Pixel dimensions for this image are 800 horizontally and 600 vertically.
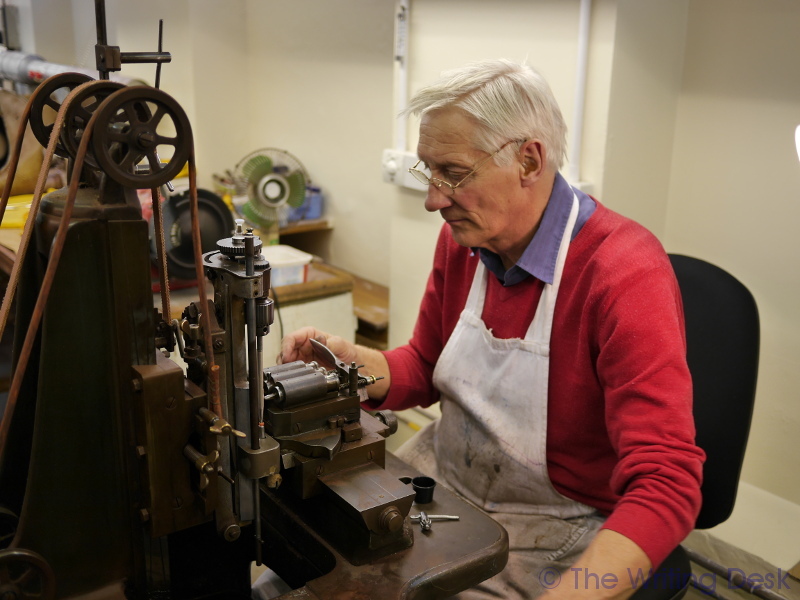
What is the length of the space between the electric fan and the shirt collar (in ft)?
6.44

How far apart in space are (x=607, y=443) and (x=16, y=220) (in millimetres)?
1521

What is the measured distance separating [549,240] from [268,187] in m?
2.08

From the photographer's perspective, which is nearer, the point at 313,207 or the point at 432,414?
the point at 432,414

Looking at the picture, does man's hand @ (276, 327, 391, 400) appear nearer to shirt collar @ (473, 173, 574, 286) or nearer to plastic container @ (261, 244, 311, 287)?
shirt collar @ (473, 173, 574, 286)

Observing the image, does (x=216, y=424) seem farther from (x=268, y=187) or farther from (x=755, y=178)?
(x=268, y=187)

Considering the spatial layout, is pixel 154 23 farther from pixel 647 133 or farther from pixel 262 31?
pixel 262 31

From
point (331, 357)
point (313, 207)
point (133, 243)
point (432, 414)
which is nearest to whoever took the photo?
point (133, 243)

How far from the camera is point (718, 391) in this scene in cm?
155

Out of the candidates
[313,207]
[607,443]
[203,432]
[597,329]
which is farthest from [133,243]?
[313,207]

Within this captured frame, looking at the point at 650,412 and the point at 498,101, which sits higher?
the point at 498,101

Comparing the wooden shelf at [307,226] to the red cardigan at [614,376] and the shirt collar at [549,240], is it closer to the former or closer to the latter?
the red cardigan at [614,376]

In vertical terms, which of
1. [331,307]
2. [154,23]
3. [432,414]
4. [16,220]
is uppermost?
[154,23]

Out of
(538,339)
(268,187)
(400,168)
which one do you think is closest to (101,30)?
(538,339)

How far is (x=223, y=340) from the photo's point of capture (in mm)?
1017
